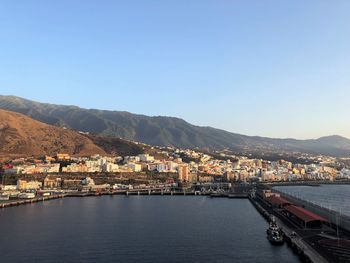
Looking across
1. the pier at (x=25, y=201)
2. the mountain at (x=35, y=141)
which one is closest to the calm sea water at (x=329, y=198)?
the pier at (x=25, y=201)

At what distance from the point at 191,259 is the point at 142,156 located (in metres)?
152

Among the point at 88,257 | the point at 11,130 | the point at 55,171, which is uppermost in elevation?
the point at 11,130

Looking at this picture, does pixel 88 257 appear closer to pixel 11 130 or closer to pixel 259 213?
pixel 259 213

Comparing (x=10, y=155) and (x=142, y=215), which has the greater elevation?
(x=10, y=155)

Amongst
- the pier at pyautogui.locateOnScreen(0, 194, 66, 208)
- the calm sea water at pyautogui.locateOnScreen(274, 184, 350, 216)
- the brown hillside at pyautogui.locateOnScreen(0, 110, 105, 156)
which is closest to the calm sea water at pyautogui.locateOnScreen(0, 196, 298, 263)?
the pier at pyautogui.locateOnScreen(0, 194, 66, 208)

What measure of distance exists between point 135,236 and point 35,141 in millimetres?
145148

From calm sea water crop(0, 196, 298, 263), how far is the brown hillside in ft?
337

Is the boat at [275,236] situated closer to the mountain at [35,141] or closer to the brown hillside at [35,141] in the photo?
the mountain at [35,141]

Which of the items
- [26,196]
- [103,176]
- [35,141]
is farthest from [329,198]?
[35,141]

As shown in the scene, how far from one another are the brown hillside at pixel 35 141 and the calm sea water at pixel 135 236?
102761 millimetres

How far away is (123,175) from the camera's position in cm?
14612

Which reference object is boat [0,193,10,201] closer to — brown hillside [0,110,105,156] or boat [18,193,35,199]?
boat [18,193,35,199]

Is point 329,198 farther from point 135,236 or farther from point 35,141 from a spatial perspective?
point 35,141

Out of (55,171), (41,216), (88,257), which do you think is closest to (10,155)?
(55,171)
